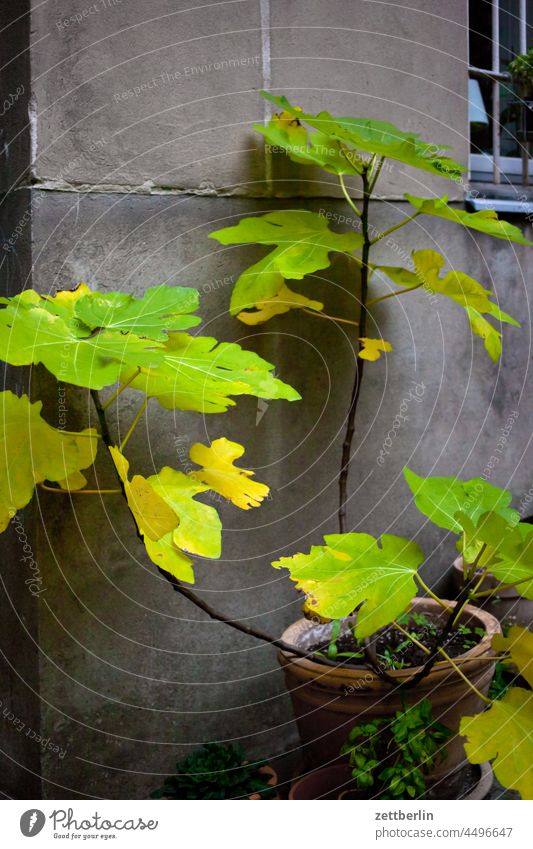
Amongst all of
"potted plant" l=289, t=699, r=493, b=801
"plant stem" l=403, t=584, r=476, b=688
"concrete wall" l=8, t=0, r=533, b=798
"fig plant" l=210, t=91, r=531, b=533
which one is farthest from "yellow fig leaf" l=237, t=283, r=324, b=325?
"potted plant" l=289, t=699, r=493, b=801

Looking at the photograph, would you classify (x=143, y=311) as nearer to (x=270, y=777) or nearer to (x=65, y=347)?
(x=65, y=347)

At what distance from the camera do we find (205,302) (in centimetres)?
169

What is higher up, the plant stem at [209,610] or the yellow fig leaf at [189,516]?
the yellow fig leaf at [189,516]

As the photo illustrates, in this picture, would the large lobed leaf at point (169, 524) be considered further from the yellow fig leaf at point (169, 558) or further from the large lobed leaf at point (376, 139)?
the large lobed leaf at point (376, 139)

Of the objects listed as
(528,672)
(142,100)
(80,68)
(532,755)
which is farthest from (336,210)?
(532,755)

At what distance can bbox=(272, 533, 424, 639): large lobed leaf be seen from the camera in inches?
50.5

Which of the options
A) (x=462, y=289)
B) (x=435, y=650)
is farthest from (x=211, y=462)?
(x=462, y=289)

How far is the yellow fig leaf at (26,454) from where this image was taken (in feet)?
4.27

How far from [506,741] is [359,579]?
1.17ft

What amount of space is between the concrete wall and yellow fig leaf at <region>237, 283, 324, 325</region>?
0.34ft

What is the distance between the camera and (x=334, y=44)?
1.76 metres

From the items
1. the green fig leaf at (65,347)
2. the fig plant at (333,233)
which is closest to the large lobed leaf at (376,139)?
the fig plant at (333,233)

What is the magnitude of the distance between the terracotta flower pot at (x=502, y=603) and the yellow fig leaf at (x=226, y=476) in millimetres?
872

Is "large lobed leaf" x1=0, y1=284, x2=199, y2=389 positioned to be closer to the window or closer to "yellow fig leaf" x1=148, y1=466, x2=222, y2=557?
"yellow fig leaf" x1=148, y1=466, x2=222, y2=557
